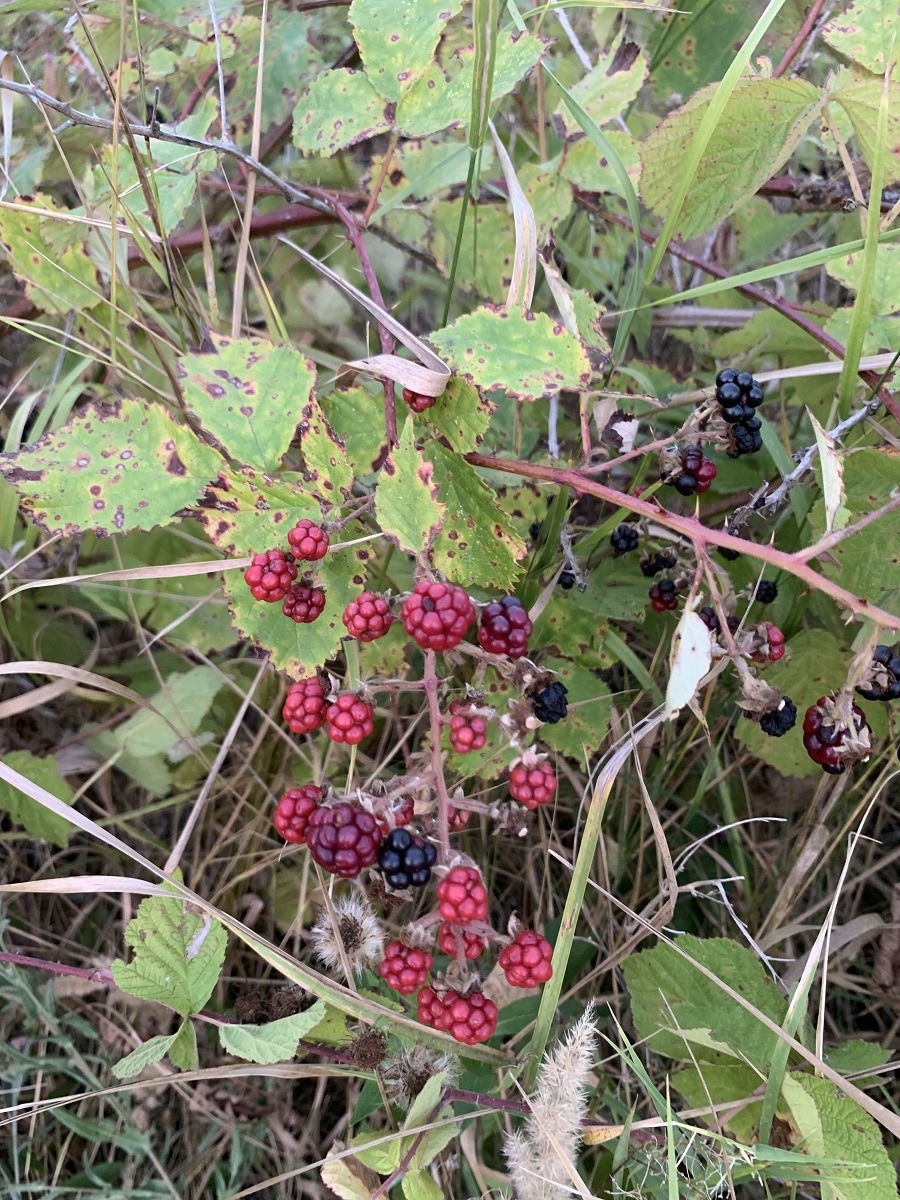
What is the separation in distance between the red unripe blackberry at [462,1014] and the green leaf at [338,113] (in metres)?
1.54

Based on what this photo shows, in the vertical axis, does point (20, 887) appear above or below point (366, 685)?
below

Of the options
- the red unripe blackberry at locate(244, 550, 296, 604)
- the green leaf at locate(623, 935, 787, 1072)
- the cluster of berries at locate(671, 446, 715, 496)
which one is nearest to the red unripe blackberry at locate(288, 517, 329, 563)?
the red unripe blackberry at locate(244, 550, 296, 604)

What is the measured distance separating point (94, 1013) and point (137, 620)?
963mm

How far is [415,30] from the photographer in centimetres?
164

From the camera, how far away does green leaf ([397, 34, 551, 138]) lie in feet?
5.14

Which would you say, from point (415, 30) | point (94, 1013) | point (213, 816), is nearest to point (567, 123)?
point (415, 30)

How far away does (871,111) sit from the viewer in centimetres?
156

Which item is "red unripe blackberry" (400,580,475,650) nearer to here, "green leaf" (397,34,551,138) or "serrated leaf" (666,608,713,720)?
"serrated leaf" (666,608,713,720)

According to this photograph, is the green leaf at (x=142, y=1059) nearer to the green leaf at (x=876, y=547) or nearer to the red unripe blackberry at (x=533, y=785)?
the red unripe blackberry at (x=533, y=785)

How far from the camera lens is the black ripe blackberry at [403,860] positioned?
3.68 ft

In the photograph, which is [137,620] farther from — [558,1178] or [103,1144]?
[558,1178]

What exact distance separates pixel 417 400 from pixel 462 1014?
95 centimetres

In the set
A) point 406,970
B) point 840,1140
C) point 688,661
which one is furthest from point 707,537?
point 840,1140

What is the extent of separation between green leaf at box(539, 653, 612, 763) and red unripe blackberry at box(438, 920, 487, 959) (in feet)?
1.91
